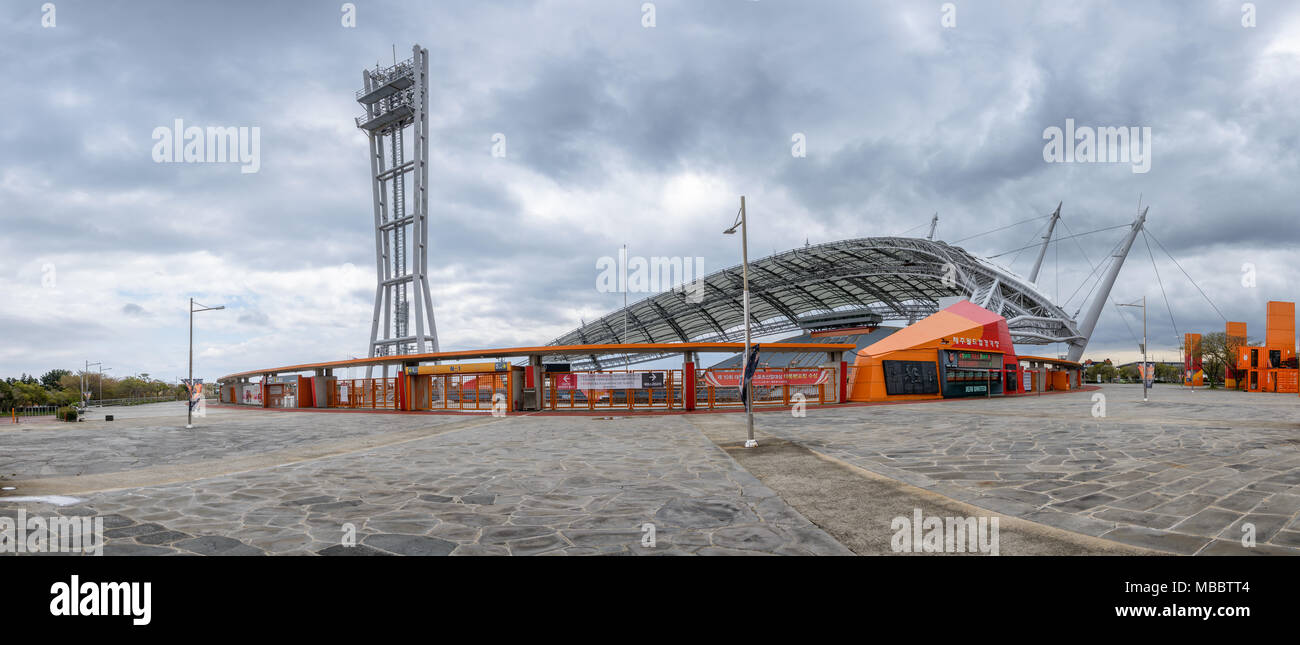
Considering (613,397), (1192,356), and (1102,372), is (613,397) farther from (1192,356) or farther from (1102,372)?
(1102,372)

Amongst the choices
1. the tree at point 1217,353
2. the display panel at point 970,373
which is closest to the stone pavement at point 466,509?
the display panel at point 970,373

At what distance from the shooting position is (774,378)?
2430 cm

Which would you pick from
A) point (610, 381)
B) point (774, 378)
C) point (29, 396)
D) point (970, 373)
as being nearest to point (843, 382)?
point (774, 378)

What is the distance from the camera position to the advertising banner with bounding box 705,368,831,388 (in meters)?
23.3

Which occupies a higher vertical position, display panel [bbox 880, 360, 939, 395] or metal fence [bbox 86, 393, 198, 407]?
display panel [bbox 880, 360, 939, 395]

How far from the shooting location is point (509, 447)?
11734 mm

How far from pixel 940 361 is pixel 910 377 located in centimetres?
232

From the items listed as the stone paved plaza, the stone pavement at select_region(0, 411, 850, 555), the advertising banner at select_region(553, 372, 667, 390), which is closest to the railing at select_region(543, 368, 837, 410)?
the advertising banner at select_region(553, 372, 667, 390)

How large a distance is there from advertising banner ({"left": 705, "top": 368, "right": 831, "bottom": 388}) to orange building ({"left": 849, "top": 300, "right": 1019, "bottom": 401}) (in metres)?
3.43

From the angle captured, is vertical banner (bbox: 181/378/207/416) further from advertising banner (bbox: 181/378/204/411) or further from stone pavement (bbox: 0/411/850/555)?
stone pavement (bbox: 0/411/850/555)

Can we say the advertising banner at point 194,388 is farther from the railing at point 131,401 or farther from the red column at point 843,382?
A: the railing at point 131,401
